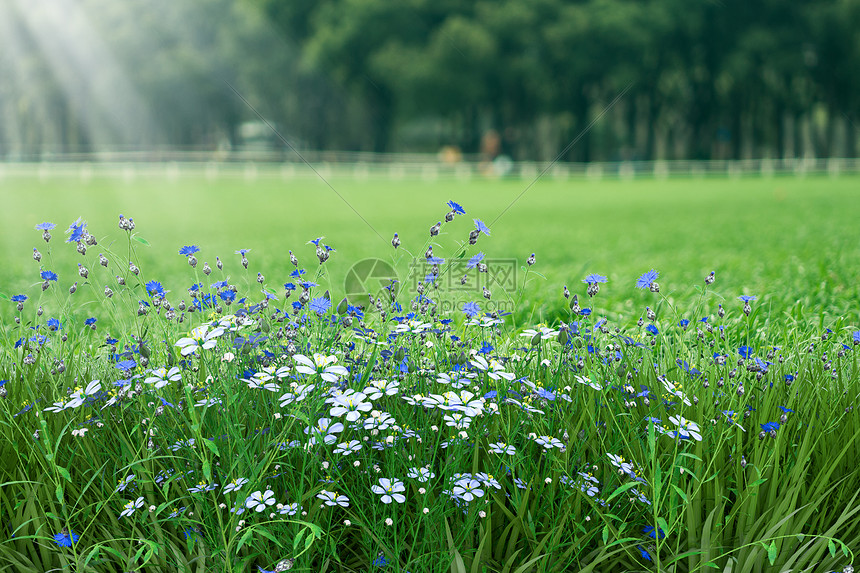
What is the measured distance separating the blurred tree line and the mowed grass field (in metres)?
17.7

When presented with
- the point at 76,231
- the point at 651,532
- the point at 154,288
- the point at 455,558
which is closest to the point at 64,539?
the point at 154,288

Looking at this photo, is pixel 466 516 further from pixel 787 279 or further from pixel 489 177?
pixel 489 177

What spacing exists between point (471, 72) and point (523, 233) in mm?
30868

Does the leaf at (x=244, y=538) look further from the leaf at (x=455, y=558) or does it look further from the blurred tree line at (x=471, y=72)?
the blurred tree line at (x=471, y=72)

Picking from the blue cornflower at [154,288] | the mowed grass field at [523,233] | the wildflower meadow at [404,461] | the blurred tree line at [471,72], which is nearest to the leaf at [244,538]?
the wildflower meadow at [404,461]

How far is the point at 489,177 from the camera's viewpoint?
32562 mm

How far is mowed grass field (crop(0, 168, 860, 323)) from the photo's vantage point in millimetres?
6500

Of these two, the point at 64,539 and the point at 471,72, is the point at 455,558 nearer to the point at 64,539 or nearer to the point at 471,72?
the point at 64,539

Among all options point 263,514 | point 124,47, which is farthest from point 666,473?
point 124,47

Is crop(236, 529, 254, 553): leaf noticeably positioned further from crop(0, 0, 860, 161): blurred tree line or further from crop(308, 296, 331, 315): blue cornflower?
crop(0, 0, 860, 161): blurred tree line

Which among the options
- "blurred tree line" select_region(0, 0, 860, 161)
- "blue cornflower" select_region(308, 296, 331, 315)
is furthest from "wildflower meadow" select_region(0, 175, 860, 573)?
"blurred tree line" select_region(0, 0, 860, 161)

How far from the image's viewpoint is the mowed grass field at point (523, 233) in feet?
21.3

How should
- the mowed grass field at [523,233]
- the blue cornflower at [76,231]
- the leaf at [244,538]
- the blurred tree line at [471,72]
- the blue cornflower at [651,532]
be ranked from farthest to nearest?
1. the blurred tree line at [471,72]
2. the mowed grass field at [523,233]
3. the blue cornflower at [76,231]
4. the blue cornflower at [651,532]
5. the leaf at [244,538]

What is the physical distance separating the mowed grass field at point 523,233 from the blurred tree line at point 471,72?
1772cm
